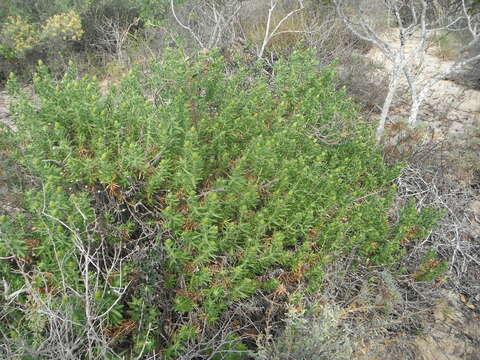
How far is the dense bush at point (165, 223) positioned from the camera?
2047 mm

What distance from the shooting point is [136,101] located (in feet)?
8.78

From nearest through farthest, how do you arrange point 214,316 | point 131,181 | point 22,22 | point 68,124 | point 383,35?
point 214,316 < point 131,181 < point 68,124 < point 22,22 < point 383,35

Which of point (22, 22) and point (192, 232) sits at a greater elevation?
point (22, 22)

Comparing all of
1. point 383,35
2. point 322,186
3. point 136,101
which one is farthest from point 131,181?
point 383,35

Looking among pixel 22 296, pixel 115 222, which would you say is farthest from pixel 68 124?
pixel 22 296

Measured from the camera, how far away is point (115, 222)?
2.62 metres

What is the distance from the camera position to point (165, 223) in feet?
7.49

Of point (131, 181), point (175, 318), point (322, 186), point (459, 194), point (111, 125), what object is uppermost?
point (111, 125)

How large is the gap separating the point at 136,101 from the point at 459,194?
12.3ft

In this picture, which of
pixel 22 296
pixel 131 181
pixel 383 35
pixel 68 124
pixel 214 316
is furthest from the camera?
pixel 383 35

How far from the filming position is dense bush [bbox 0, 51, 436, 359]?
2.05 metres

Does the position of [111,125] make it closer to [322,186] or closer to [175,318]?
[175,318]

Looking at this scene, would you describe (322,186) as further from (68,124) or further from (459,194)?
(459,194)

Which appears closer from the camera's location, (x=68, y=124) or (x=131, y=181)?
(x=131, y=181)
